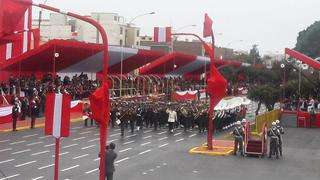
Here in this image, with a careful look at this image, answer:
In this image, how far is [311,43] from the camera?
353 feet

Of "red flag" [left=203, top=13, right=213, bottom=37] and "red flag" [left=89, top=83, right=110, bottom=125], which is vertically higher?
"red flag" [left=203, top=13, right=213, bottom=37]

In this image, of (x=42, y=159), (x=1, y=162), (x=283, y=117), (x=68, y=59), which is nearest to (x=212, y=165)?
(x=42, y=159)

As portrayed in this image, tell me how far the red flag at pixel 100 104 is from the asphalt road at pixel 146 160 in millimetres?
5427

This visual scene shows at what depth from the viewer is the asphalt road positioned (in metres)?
17.9

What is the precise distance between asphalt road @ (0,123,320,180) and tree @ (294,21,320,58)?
267 ft

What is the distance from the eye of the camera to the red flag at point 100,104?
11855mm

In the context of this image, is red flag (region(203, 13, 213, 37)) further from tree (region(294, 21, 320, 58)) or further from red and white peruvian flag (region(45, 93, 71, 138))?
tree (region(294, 21, 320, 58))

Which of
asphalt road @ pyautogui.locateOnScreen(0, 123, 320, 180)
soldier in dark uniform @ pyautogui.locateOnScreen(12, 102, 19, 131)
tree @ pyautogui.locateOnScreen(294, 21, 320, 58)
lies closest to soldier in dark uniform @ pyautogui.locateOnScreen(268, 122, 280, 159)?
asphalt road @ pyautogui.locateOnScreen(0, 123, 320, 180)

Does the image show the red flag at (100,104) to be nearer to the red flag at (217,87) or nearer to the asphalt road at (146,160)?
the asphalt road at (146,160)

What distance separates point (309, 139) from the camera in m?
29.6

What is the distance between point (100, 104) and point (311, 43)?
10134cm

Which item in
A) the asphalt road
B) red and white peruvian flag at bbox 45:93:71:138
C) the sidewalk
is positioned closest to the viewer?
red and white peruvian flag at bbox 45:93:71:138

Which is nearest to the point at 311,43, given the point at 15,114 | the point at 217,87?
the point at 15,114

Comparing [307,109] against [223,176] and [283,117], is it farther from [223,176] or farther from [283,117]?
[223,176]
